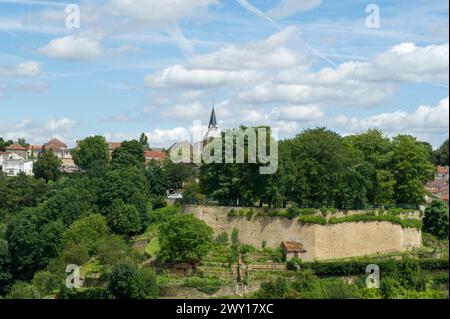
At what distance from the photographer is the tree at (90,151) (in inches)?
3472

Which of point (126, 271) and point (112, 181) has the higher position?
point (112, 181)

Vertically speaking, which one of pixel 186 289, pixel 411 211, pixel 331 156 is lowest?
pixel 186 289

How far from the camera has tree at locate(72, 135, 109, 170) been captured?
88.2 metres

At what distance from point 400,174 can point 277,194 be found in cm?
931

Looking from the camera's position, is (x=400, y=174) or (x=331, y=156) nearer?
(x=331, y=156)

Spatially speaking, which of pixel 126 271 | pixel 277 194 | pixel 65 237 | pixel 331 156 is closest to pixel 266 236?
pixel 277 194

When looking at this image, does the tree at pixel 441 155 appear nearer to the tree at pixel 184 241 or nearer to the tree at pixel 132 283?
the tree at pixel 184 241

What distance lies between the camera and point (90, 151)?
3477 inches

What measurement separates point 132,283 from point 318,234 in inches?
415

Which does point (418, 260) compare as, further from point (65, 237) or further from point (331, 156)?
point (65, 237)

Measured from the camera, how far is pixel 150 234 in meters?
49.3

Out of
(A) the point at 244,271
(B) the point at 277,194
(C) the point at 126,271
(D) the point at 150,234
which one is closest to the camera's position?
(C) the point at 126,271

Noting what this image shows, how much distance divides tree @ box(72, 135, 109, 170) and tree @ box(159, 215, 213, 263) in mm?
47294

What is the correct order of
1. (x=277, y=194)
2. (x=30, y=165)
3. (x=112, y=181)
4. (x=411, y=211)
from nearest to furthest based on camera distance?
1. (x=277, y=194)
2. (x=411, y=211)
3. (x=112, y=181)
4. (x=30, y=165)
